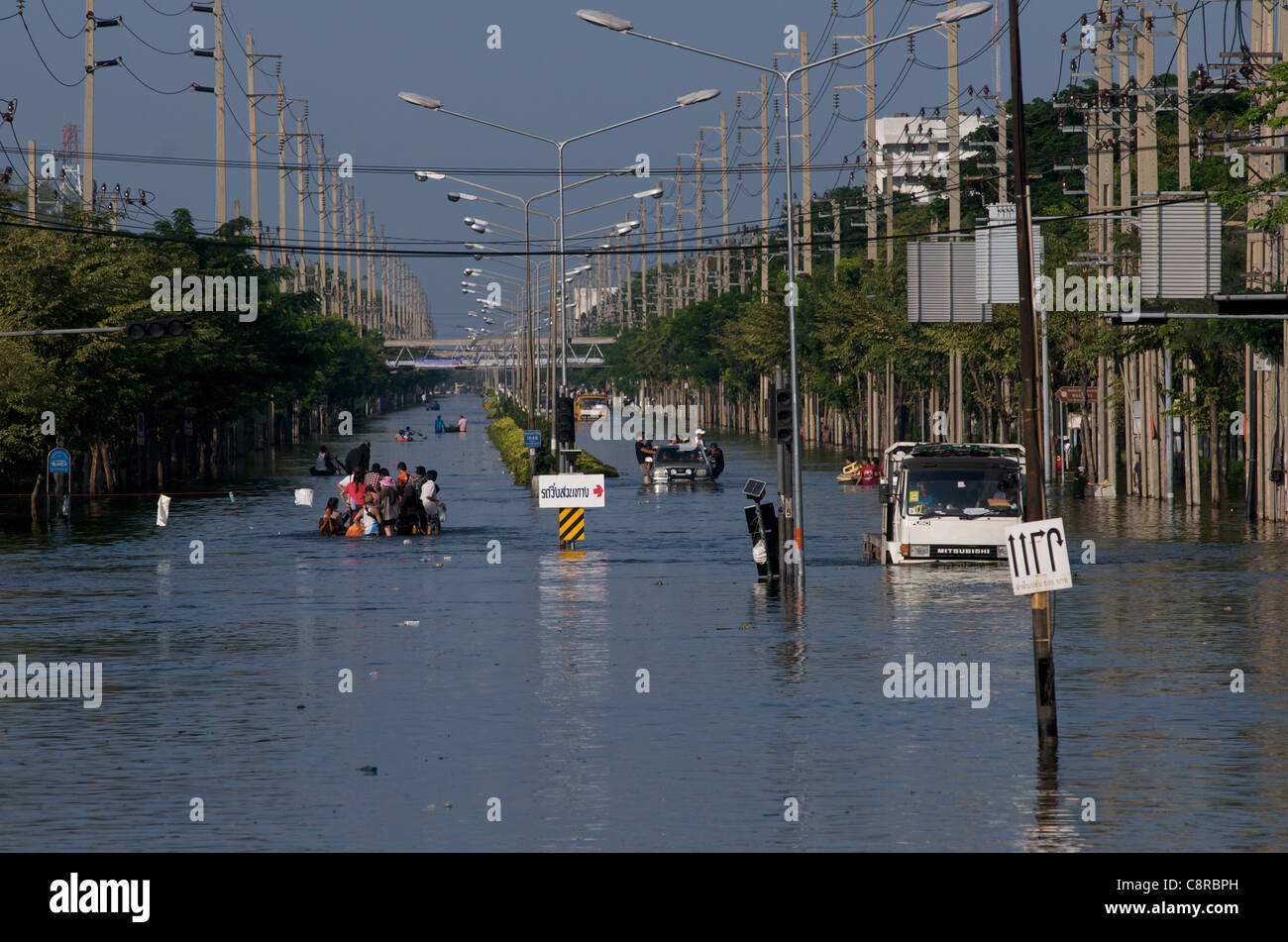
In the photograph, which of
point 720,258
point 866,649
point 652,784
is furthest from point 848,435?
point 652,784

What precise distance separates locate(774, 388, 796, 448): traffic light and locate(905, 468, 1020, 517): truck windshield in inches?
193

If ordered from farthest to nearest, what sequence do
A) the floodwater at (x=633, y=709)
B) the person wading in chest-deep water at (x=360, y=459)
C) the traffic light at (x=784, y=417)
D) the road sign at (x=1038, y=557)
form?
the person wading in chest-deep water at (x=360, y=459) → the traffic light at (x=784, y=417) → the road sign at (x=1038, y=557) → the floodwater at (x=633, y=709)

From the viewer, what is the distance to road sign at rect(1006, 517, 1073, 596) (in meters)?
14.9

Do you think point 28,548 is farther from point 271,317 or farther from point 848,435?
point 848,435

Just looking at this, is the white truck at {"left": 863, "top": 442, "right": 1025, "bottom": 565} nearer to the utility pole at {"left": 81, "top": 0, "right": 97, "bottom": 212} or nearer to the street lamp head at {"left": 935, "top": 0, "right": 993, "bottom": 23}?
the street lamp head at {"left": 935, "top": 0, "right": 993, "bottom": 23}

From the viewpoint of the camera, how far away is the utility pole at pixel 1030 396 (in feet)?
51.1

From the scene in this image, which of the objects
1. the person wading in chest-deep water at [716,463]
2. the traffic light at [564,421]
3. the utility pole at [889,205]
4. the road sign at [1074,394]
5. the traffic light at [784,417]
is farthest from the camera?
the utility pole at [889,205]

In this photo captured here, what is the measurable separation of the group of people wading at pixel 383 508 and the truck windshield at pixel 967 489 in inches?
591

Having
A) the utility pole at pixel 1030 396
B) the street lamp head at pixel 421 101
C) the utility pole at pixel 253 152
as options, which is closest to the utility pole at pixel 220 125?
the utility pole at pixel 253 152

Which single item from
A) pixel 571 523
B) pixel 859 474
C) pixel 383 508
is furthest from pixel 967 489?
pixel 859 474

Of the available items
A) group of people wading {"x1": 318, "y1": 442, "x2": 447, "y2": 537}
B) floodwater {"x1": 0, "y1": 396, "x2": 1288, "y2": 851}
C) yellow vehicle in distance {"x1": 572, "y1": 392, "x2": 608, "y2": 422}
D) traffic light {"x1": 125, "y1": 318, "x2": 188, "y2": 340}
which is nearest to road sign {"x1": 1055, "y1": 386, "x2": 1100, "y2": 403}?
floodwater {"x1": 0, "y1": 396, "x2": 1288, "y2": 851}

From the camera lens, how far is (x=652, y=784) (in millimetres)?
14547

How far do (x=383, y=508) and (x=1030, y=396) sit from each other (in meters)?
32.2

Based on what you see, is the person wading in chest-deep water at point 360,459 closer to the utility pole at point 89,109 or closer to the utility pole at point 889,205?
the utility pole at point 89,109
